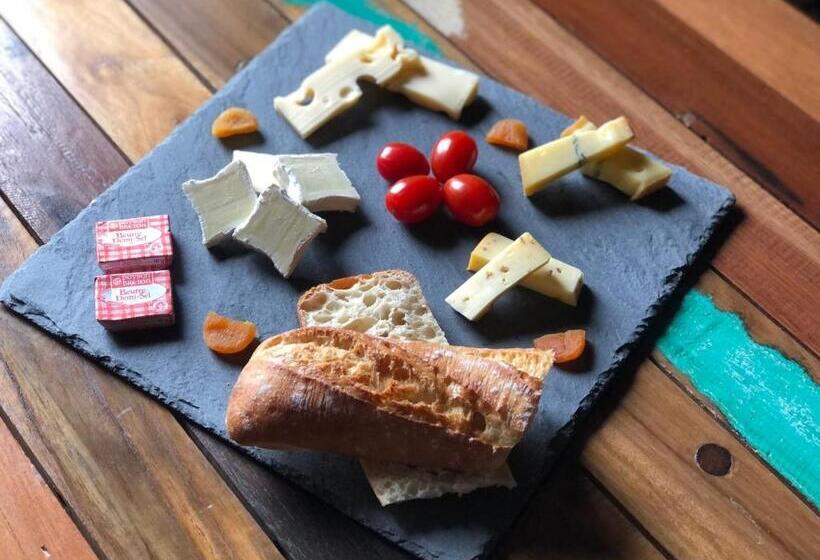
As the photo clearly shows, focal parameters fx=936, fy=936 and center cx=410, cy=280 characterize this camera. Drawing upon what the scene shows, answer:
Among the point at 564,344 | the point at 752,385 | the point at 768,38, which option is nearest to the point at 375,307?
the point at 564,344

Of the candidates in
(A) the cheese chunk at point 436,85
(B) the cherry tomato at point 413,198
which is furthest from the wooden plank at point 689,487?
(A) the cheese chunk at point 436,85

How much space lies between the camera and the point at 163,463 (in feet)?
6.76

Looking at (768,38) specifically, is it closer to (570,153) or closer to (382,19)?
(570,153)

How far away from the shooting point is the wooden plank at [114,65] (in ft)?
8.57

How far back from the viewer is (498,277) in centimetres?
222

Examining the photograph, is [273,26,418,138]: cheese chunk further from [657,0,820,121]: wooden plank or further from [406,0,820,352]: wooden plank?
[657,0,820,121]: wooden plank

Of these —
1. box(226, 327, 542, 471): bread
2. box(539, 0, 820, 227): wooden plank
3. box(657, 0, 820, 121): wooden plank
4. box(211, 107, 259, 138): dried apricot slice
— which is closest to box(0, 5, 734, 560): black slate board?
box(211, 107, 259, 138): dried apricot slice

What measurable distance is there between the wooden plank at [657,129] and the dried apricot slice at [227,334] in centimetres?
111

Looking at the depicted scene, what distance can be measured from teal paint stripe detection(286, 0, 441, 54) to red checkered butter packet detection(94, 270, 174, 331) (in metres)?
1.08

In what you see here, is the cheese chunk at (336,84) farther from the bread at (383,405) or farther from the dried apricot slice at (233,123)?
the bread at (383,405)

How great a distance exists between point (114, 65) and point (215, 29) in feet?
1.05

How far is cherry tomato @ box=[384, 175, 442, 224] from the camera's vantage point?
2.33 metres

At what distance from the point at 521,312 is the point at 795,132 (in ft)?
3.42

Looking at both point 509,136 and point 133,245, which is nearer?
point 133,245
